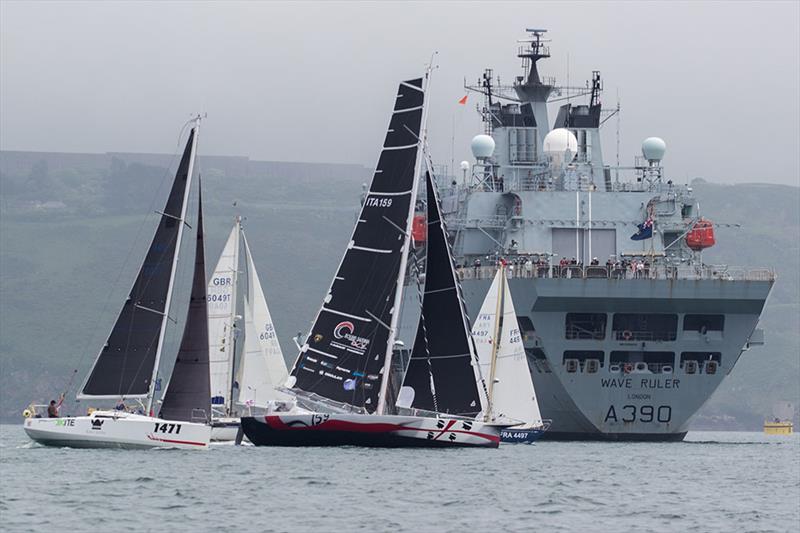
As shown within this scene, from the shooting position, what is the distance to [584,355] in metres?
78.3

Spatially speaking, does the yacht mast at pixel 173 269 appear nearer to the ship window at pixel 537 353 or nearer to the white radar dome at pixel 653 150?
the ship window at pixel 537 353

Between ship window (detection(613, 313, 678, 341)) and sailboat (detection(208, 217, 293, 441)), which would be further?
ship window (detection(613, 313, 678, 341))

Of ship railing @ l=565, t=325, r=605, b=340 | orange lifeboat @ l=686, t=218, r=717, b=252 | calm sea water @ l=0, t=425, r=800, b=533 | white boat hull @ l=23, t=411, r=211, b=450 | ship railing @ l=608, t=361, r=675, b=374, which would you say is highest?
orange lifeboat @ l=686, t=218, r=717, b=252

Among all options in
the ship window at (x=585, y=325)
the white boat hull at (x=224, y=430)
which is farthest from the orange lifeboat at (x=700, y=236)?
the white boat hull at (x=224, y=430)

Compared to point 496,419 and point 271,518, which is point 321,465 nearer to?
point 271,518

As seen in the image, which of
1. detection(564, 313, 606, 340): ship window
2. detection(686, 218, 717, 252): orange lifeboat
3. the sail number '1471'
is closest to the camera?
detection(564, 313, 606, 340): ship window

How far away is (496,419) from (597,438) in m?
9.68

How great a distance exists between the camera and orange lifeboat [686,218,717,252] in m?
84.6

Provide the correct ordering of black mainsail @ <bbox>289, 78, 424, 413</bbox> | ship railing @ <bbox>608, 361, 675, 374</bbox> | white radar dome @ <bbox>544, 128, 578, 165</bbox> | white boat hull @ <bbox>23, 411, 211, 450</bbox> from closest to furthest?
white boat hull @ <bbox>23, 411, 211, 450</bbox> < black mainsail @ <bbox>289, 78, 424, 413</bbox> < ship railing @ <bbox>608, 361, 675, 374</bbox> < white radar dome @ <bbox>544, 128, 578, 165</bbox>

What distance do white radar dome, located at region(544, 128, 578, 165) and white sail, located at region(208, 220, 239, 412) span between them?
64.1 feet

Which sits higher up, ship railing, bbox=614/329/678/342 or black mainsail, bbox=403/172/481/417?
ship railing, bbox=614/329/678/342

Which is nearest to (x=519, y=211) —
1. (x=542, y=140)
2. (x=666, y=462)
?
(x=542, y=140)

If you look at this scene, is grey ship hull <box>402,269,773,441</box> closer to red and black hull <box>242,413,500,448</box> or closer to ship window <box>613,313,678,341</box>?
ship window <box>613,313,678,341</box>

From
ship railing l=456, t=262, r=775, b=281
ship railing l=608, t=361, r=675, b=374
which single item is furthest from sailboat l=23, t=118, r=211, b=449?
ship railing l=608, t=361, r=675, b=374
